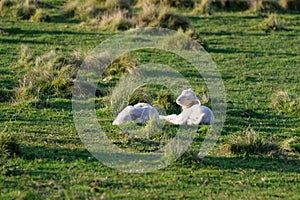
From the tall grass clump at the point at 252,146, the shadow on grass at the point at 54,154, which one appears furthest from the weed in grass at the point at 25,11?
the tall grass clump at the point at 252,146

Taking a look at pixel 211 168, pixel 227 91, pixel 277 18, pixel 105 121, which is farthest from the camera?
pixel 277 18

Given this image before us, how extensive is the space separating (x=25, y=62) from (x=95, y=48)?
7.09 feet

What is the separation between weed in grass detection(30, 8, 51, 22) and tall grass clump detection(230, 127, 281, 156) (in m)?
10.6

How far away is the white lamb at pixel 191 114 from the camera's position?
419 inches

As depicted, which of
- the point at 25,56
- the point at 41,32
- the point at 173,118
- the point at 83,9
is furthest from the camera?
the point at 83,9

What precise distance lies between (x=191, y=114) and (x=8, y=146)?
3110 millimetres

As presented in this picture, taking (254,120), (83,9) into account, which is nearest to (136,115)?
(254,120)

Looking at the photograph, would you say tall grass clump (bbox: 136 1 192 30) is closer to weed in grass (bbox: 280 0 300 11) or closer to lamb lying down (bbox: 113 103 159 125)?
weed in grass (bbox: 280 0 300 11)

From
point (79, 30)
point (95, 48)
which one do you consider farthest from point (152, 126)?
point (79, 30)

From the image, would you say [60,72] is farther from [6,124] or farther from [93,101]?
[6,124]

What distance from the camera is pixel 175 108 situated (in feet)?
39.1

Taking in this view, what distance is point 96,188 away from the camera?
7.70 metres

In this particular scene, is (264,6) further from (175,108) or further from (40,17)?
(175,108)

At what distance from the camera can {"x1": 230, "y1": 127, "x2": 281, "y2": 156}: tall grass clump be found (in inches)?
368
